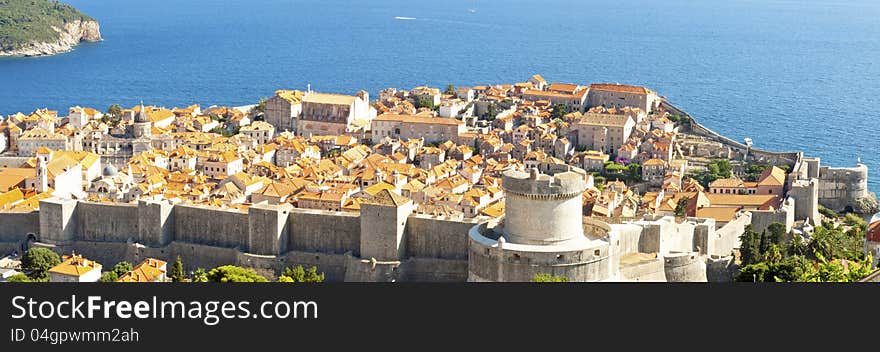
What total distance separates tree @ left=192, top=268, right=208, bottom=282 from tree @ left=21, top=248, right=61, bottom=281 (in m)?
3.07

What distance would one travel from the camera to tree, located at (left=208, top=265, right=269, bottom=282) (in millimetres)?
25914

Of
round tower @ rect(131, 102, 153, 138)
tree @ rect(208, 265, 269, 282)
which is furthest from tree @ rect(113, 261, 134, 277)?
round tower @ rect(131, 102, 153, 138)

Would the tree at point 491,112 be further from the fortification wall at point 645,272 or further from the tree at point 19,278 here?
the tree at point 19,278

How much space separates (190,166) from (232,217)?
15093 millimetres

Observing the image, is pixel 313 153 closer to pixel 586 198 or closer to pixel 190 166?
pixel 190 166

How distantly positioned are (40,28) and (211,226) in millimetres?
81003

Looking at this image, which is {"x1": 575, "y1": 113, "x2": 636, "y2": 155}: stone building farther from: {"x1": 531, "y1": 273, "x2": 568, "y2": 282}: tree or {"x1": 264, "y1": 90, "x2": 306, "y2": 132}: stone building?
{"x1": 531, "y1": 273, "x2": 568, "y2": 282}: tree

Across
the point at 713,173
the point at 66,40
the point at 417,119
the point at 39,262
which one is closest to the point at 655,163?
the point at 713,173

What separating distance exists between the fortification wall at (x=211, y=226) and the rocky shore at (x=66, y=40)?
75.1 m

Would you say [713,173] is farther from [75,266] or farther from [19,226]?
[75,266]

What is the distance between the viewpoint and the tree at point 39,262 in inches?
1112

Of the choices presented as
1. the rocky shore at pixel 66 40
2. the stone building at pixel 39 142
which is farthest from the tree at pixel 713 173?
the rocky shore at pixel 66 40

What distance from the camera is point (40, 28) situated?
105 metres

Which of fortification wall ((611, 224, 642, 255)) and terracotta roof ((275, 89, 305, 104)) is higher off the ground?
terracotta roof ((275, 89, 305, 104))
